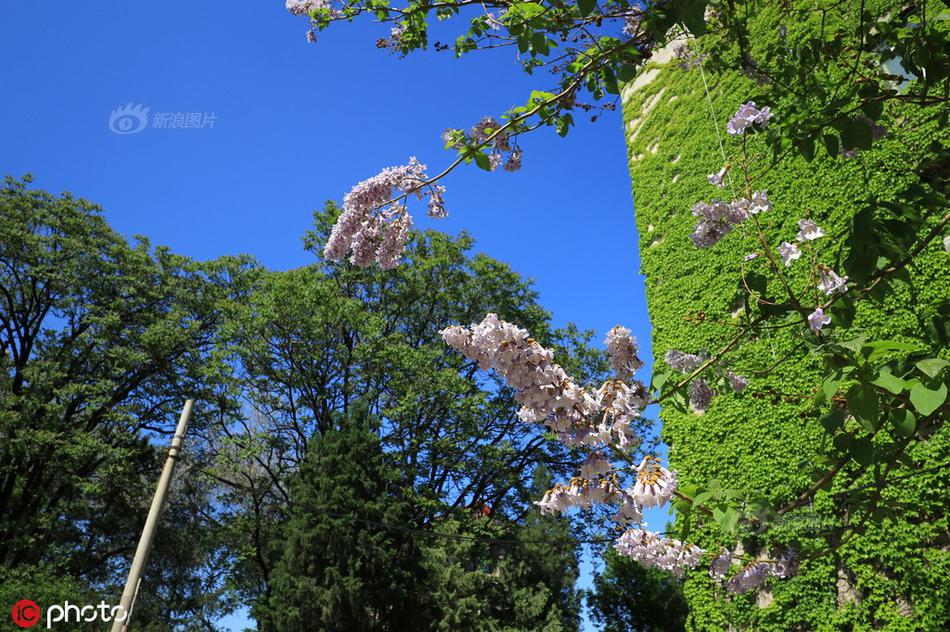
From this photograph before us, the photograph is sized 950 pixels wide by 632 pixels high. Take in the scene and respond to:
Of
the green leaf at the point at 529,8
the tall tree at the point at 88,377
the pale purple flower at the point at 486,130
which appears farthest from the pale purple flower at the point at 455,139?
the tall tree at the point at 88,377

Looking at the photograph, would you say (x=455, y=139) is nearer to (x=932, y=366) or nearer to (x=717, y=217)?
(x=717, y=217)

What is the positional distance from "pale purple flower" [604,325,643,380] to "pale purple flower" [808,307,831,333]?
0.59 meters

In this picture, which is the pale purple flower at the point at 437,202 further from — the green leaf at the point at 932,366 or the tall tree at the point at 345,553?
the tall tree at the point at 345,553

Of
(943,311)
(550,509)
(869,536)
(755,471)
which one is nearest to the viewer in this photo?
(943,311)

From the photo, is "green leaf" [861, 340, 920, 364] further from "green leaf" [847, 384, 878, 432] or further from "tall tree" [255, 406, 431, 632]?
"tall tree" [255, 406, 431, 632]

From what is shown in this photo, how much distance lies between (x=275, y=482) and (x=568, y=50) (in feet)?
43.7

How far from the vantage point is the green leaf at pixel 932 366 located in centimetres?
151

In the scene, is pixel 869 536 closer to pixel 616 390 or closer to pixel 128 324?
pixel 616 390

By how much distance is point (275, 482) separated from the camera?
1402 cm

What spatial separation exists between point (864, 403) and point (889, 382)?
0.14m

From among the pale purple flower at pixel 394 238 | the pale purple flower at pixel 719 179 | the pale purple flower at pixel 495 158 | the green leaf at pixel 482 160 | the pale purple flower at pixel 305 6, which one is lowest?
the pale purple flower at pixel 394 238

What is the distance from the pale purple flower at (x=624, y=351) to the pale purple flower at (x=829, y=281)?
697 millimetres

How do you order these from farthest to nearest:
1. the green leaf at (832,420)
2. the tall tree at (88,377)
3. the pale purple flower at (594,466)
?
the tall tree at (88,377), the pale purple flower at (594,466), the green leaf at (832,420)

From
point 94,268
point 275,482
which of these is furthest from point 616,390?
point 94,268
